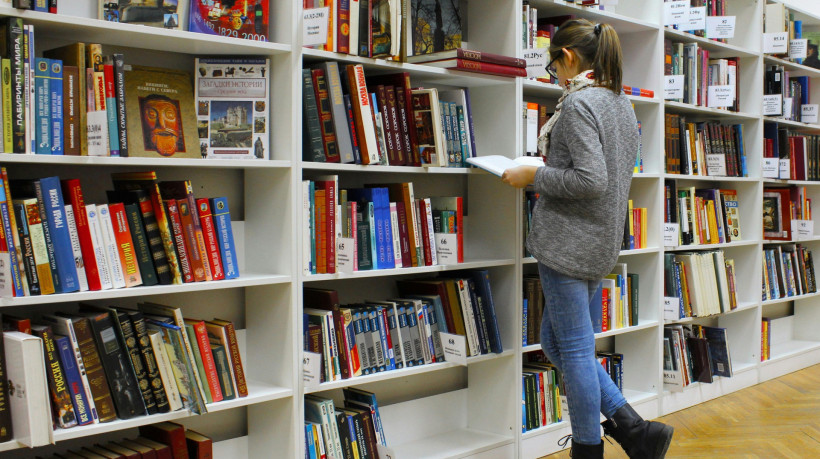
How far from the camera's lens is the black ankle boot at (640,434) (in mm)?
2453

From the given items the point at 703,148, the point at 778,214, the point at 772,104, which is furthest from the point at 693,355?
the point at 772,104

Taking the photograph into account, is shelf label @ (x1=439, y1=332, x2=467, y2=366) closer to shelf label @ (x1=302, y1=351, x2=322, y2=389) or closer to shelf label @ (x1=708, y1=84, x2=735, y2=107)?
shelf label @ (x1=302, y1=351, x2=322, y2=389)

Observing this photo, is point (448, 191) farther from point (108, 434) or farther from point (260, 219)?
point (108, 434)

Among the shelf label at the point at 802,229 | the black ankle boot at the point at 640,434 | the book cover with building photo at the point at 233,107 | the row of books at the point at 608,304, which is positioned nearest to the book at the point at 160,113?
the book cover with building photo at the point at 233,107

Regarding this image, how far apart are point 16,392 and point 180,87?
0.94m

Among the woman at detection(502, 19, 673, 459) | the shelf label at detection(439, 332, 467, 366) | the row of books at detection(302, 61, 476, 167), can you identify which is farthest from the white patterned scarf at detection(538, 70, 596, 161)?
the shelf label at detection(439, 332, 467, 366)

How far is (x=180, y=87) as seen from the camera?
2.23m

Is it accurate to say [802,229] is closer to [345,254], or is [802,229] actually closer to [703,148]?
[703,148]

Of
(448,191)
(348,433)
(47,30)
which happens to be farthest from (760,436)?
(47,30)

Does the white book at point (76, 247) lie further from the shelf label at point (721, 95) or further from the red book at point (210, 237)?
the shelf label at point (721, 95)

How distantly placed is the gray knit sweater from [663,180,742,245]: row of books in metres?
1.39

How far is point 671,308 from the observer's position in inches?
143

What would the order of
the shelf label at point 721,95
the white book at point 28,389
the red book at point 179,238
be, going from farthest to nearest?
the shelf label at point 721,95
the red book at point 179,238
the white book at point 28,389

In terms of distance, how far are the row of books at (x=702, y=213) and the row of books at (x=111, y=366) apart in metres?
2.37
